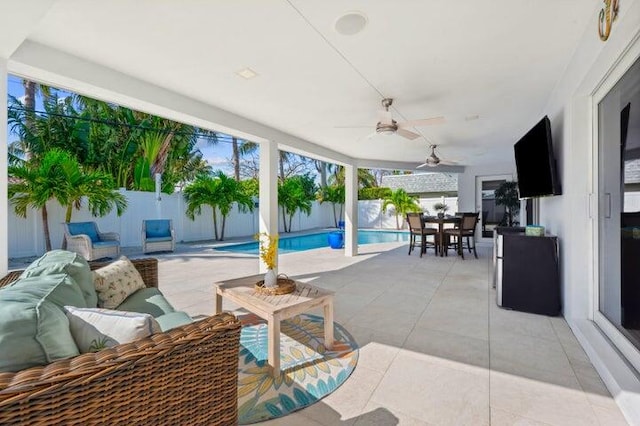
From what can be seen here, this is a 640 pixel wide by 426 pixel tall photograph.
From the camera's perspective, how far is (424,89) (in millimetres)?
3590

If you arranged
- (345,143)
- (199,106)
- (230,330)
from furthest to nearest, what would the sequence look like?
(345,143), (199,106), (230,330)

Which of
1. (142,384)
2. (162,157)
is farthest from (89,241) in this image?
(142,384)

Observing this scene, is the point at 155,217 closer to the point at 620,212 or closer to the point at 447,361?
the point at 447,361

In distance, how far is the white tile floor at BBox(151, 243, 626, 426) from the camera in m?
1.78

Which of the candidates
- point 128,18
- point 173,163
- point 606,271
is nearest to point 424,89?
point 606,271

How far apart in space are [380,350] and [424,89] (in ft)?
9.70

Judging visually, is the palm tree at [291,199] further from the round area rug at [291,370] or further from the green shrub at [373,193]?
the round area rug at [291,370]

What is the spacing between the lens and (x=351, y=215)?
7.77m

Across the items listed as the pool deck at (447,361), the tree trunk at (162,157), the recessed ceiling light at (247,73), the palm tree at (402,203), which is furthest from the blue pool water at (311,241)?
the recessed ceiling light at (247,73)

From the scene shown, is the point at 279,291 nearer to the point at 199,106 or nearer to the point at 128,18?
the point at 128,18

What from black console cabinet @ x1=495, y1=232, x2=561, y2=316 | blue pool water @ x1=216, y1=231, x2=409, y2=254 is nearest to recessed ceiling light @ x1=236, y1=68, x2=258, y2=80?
black console cabinet @ x1=495, y1=232, x2=561, y2=316

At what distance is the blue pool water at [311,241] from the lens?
9.70 meters

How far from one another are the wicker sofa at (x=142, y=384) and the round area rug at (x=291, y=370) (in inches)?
22.1

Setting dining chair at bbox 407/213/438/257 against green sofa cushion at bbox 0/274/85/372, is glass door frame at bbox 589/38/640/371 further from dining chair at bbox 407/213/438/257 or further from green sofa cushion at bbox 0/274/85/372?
dining chair at bbox 407/213/438/257
